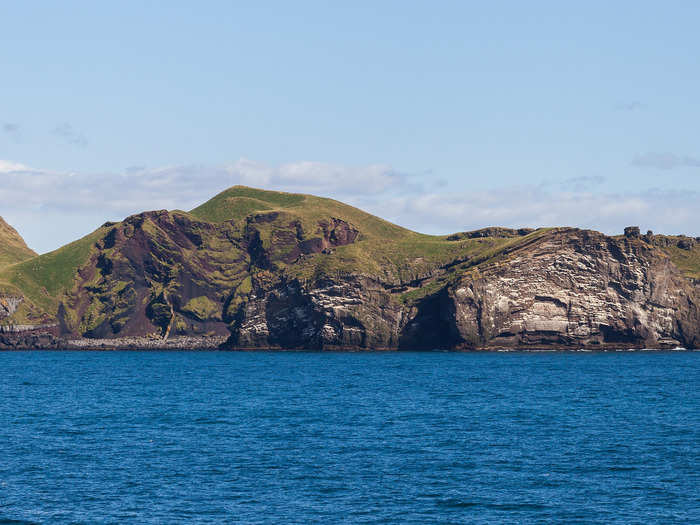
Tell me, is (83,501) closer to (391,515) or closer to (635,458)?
(391,515)

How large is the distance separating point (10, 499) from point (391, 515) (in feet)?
66.0

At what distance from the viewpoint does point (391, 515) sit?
41688mm

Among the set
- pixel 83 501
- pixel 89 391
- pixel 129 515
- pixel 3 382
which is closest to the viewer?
pixel 129 515

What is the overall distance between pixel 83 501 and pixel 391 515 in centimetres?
1622

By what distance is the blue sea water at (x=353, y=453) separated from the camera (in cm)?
4316

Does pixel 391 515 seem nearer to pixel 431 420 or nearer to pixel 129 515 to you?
pixel 129 515

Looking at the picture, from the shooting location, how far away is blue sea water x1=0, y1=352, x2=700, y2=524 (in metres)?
43.2

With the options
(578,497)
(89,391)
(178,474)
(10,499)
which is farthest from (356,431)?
(89,391)

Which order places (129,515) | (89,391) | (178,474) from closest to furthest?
(129,515), (178,474), (89,391)

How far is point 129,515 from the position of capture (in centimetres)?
4144

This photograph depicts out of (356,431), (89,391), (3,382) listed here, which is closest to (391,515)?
(356,431)

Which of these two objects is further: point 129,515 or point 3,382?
point 3,382

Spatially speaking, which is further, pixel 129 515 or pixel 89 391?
pixel 89 391

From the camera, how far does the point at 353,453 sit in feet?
194
